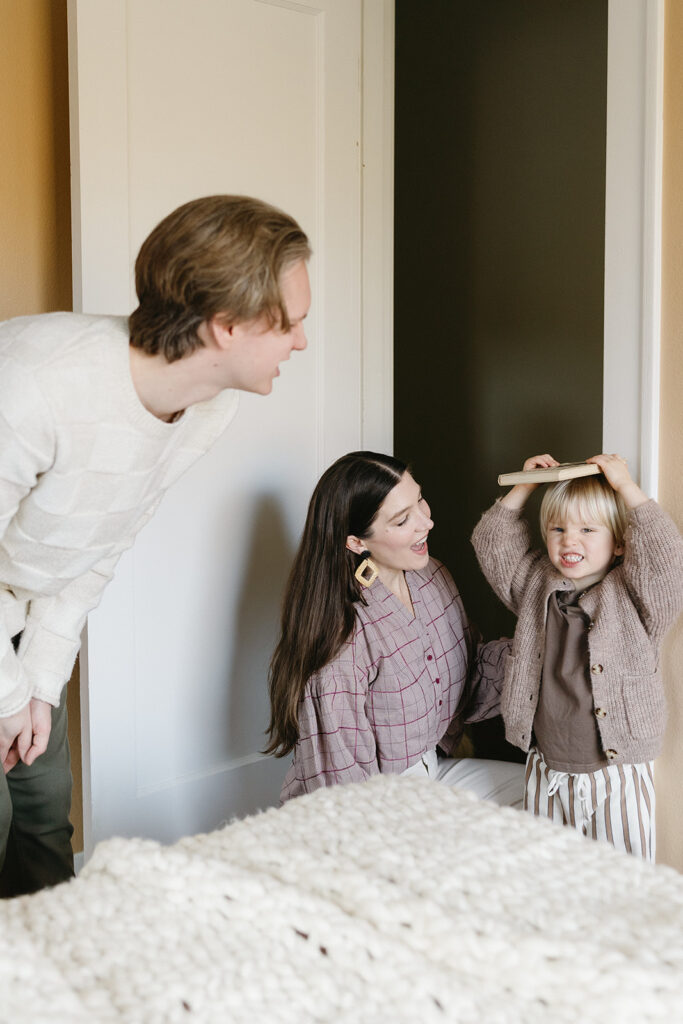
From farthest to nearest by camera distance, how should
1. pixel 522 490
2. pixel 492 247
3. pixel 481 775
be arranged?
1. pixel 492 247
2. pixel 481 775
3. pixel 522 490

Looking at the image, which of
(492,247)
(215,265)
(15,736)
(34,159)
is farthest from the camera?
(492,247)

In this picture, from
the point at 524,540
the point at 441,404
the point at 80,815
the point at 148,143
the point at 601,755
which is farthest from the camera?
the point at 441,404

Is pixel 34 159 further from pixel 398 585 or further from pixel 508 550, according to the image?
pixel 508 550

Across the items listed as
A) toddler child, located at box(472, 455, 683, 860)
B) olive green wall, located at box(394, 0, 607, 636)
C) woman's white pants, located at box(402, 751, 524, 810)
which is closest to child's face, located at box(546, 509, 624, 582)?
toddler child, located at box(472, 455, 683, 860)

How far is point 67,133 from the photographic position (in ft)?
7.25

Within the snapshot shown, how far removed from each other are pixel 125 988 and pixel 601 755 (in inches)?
43.5

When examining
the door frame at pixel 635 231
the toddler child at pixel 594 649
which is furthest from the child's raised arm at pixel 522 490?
the door frame at pixel 635 231

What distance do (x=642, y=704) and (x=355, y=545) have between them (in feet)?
2.05

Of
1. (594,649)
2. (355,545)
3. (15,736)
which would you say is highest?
(355,545)

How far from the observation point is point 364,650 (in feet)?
6.34

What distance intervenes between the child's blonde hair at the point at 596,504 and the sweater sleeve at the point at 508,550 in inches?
5.2

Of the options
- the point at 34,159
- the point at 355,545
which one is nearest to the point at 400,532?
the point at 355,545

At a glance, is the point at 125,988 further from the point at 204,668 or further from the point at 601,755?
the point at 204,668

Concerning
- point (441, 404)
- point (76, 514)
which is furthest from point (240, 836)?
point (441, 404)
